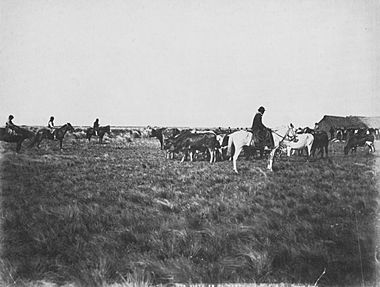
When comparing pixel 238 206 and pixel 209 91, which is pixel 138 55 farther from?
pixel 238 206

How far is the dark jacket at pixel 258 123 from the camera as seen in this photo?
3.38 meters

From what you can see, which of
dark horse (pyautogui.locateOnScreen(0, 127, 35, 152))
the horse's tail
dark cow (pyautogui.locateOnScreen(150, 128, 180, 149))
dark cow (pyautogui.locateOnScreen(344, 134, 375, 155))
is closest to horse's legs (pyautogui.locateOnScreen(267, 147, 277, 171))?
the horse's tail

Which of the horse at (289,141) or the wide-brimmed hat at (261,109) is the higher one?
the wide-brimmed hat at (261,109)

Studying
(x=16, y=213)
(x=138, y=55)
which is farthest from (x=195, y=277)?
(x=138, y=55)

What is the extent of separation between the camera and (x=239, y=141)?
344cm

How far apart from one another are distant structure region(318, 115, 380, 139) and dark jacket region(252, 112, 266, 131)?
0.50 meters

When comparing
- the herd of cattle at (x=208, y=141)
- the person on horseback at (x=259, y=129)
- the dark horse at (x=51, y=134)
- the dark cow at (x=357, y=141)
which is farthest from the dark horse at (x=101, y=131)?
the dark cow at (x=357, y=141)

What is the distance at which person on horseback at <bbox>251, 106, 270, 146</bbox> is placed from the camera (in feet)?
11.1

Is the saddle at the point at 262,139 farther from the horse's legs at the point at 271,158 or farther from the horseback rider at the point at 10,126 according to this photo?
the horseback rider at the point at 10,126

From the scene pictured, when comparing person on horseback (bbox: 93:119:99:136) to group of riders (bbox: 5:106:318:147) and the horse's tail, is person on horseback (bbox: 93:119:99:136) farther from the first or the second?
the horse's tail

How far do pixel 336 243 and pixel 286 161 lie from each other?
Result: 2.53 feet

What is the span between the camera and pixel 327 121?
3424mm

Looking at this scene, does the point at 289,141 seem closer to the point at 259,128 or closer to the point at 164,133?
the point at 259,128

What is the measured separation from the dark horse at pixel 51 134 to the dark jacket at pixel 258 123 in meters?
1.53
